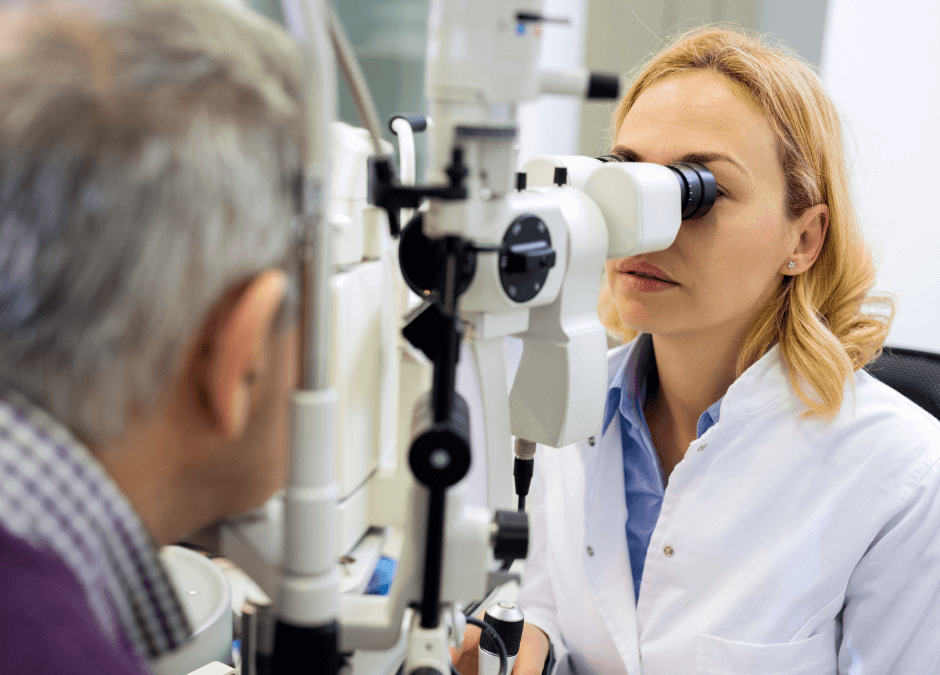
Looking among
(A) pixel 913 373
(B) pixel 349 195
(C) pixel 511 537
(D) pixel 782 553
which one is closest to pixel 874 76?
(A) pixel 913 373

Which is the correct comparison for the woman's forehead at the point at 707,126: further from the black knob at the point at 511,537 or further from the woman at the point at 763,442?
the black knob at the point at 511,537

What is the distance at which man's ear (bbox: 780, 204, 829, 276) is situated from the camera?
1082mm

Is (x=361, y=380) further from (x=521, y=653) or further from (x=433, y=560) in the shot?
(x=521, y=653)

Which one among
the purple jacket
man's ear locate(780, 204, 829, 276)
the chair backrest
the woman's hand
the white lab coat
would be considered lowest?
the woman's hand

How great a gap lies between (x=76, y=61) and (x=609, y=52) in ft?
6.84

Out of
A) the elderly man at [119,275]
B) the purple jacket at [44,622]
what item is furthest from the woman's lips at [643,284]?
the purple jacket at [44,622]

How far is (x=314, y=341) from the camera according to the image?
472 millimetres

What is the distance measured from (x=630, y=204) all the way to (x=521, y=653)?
727mm

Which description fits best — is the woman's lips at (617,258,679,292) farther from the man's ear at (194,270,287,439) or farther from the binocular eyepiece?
the man's ear at (194,270,287,439)

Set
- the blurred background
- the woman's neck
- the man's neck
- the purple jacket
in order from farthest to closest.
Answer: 1. the blurred background
2. the woman's neck
3. the man's neck
4. the purple jacket

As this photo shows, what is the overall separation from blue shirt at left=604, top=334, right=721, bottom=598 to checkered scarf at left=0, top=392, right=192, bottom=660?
0.81m

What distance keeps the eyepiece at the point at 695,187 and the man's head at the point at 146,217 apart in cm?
57

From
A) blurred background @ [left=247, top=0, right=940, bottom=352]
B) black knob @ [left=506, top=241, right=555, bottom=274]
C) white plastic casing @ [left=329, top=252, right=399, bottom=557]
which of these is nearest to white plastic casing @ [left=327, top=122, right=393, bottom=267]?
white plastic casing @ [left=329, top=252, right=399, bottom=557]

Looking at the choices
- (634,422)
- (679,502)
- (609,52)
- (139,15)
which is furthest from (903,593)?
(609,52)
